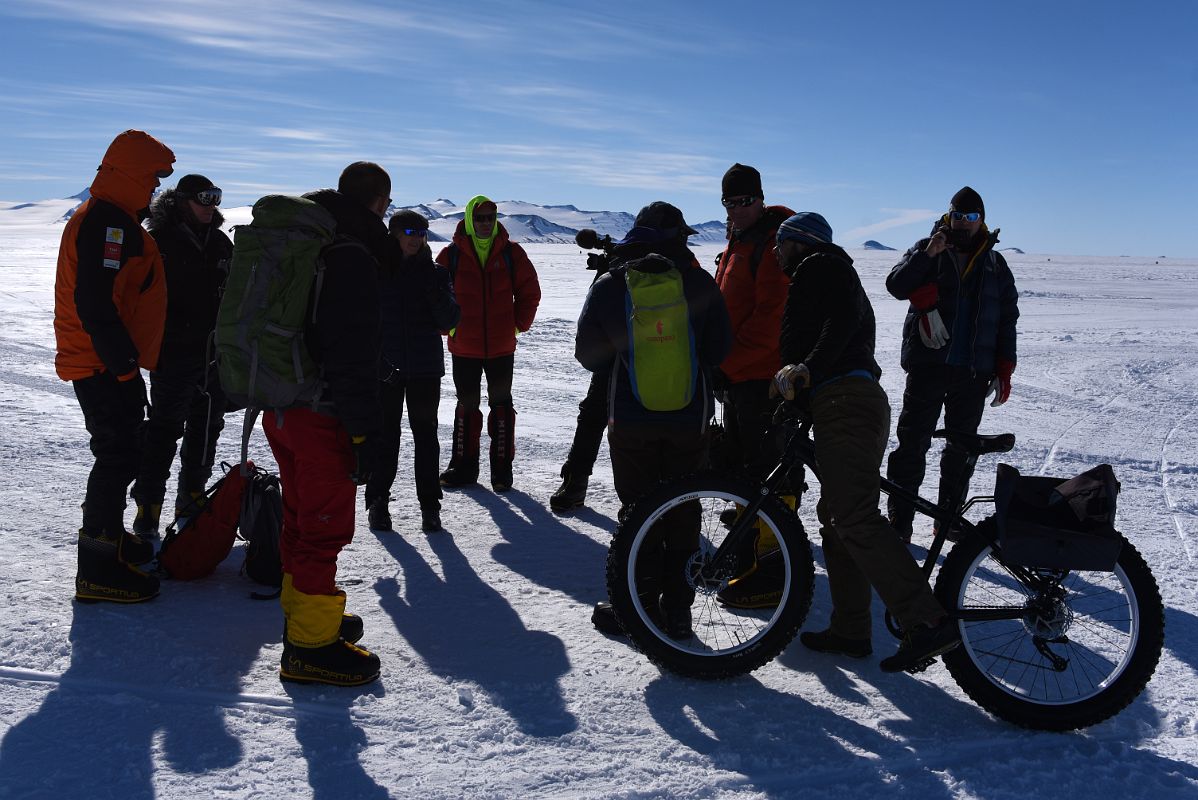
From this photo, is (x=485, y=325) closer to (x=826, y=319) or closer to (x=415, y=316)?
(x=415, y=316)

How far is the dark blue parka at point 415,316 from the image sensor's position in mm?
5461

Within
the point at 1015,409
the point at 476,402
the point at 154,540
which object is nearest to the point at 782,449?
the point at 476,402

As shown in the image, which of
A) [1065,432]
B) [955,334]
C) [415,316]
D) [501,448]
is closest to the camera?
[955,334]

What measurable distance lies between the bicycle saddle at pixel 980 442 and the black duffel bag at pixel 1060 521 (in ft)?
0.31

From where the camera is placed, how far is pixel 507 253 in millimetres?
6449

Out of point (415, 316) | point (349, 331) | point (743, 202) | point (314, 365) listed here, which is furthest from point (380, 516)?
point (743, 202)

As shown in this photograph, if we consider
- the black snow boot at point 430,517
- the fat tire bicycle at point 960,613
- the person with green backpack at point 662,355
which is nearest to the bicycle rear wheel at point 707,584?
the fat tire bicycle at point 960,613

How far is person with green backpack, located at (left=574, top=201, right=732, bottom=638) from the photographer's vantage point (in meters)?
3.78

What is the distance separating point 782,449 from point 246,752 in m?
2.37

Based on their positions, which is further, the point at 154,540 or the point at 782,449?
the point at 154,540

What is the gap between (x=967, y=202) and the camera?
5098mm

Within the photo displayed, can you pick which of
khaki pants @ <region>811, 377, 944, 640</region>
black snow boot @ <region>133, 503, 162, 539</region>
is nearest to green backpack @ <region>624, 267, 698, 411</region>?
khaki pants @ <region>811, 377, 944, 640</region>

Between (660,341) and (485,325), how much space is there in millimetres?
2771

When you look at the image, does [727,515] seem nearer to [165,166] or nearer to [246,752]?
[246,752]
